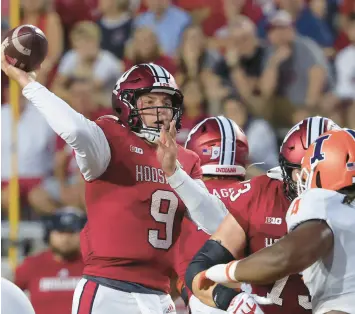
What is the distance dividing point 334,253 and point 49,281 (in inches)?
159

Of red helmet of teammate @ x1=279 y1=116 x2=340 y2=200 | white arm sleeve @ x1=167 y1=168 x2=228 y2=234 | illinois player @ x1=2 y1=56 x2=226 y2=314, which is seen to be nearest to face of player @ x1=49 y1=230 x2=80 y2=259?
illinois player @ x1=2 y1=56 x2=226 y2=314

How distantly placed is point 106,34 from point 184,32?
0.75 meters

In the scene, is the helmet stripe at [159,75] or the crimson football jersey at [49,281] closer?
the helmet stripe at [159,75]

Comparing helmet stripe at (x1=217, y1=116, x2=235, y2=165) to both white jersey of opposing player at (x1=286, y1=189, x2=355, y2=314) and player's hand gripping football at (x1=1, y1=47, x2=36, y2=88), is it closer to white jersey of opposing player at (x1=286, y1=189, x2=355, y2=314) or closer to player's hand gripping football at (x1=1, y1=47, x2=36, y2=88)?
player's hand gripping football at (x1=1, y1=47, x2=36, y2=88)

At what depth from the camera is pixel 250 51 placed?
8992 mm

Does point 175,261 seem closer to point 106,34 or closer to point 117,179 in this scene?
point 117,179

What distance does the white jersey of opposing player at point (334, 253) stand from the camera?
10.6 ft

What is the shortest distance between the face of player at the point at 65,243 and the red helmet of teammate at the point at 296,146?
2967mm

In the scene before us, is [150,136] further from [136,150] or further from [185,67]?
[185,67]

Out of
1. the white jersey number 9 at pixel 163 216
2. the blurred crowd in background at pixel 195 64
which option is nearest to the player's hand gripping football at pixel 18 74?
the white jersey number 9 at pixel 163 216

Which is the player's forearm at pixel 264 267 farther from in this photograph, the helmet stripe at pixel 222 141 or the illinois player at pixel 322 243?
the helmet stripe at pixel 222 141

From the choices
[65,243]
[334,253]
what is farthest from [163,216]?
[65,243]

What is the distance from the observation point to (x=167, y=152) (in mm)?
4086

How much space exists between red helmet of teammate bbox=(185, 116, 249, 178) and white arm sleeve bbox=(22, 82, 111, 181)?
1.24m
